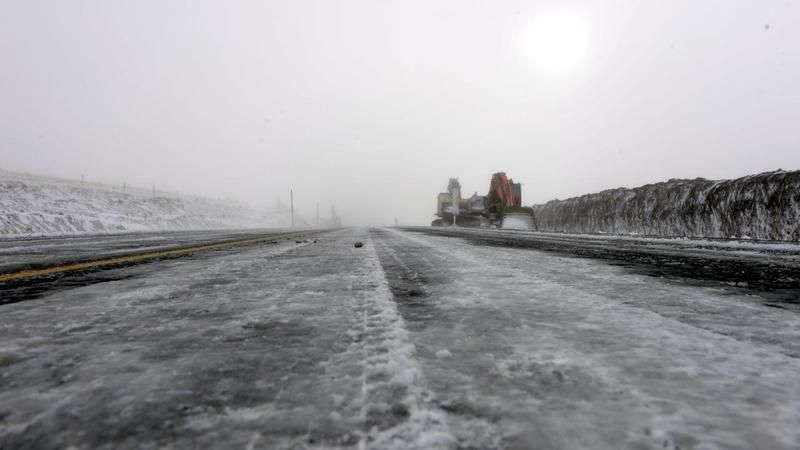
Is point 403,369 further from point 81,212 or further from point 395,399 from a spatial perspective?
point 81,212

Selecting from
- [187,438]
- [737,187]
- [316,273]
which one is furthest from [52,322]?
[737,187]

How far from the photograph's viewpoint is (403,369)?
4.16ft

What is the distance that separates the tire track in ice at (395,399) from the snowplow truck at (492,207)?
2446 cm

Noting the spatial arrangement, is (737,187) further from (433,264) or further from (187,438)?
(187,438)

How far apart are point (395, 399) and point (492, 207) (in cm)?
2989

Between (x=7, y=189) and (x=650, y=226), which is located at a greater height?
(x=7, y=189)

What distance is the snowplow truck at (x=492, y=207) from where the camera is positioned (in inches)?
1002

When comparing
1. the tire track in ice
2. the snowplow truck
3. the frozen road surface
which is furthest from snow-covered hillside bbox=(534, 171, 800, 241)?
the tire track in ice

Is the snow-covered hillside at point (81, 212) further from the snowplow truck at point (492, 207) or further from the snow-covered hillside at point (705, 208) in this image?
the snow-covered hillside at point (705, 208)

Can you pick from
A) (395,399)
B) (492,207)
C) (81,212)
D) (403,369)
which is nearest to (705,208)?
(403,369)

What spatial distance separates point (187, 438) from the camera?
2.90 feet

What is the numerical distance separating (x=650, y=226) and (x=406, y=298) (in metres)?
16.7

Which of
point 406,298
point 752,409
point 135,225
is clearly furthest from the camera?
point 135,225

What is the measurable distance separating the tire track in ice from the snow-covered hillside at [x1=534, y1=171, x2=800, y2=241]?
1243 centimetres
